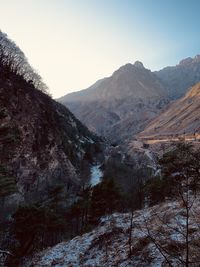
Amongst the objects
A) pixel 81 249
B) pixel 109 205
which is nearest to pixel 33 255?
pixel 81 249

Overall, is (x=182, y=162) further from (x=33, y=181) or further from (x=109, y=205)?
(x=33, y=181)

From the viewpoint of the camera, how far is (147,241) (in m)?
23.7

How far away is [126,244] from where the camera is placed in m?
24.8

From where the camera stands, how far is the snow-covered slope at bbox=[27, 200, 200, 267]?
20812 millimetres

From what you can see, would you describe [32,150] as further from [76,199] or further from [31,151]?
[76,199]

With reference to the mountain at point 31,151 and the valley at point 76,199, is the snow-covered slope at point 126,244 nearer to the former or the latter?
the valley at point 76,199

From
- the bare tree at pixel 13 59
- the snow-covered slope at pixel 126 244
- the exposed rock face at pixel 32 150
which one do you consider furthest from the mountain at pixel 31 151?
the snow-covered slope at pixel 126 244

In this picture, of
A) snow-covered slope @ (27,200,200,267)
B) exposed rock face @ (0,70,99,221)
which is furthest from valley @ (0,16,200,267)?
exposed rock face @ (0,70,99,221)

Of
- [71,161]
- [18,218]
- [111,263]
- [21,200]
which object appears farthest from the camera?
[71,161]

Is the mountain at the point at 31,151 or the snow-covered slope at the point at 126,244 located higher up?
the mountain at the point at 31,151

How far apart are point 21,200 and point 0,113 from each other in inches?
1606

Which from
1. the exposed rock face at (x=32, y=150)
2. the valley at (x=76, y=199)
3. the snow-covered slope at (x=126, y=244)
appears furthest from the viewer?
the exposed rock face at (x=32, y=150)

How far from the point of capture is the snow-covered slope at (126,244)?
20.8 m

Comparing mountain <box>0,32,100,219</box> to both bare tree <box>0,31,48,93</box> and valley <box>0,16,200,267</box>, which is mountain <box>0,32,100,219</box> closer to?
valley <box>0,16,200,267</box>
